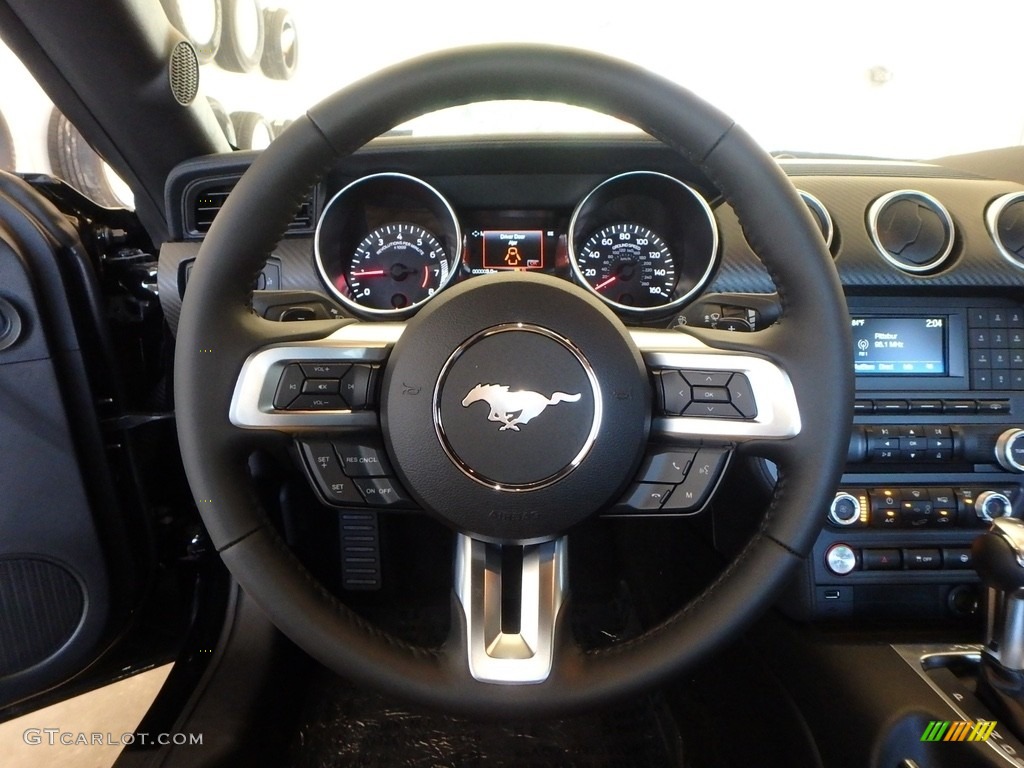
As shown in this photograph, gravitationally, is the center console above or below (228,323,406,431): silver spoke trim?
below

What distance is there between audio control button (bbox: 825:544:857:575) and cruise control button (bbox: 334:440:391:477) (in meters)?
0.71

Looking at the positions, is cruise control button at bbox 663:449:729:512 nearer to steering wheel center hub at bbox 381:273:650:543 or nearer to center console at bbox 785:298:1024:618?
steering wheel center hub at bbox 381:273:650:543

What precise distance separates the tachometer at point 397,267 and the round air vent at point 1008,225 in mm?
883

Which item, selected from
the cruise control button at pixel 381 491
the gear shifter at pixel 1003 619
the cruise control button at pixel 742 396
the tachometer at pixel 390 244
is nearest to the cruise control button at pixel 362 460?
the cruise control button at pixel 381 491

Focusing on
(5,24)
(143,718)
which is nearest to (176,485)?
(143,718)

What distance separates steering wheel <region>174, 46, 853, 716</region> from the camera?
26.4 inches

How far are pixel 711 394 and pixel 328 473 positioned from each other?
0.41 m

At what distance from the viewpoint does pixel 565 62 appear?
0.66 metres

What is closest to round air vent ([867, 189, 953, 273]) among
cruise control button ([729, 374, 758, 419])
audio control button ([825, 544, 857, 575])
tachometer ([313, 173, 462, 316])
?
audio control button ([825, 544, 857, 575])

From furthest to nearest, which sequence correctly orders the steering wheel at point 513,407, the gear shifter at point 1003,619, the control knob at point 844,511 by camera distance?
the control knob at point 844,511 → the gear shifter at point 1003,619 → the steering wheel at point 513,407

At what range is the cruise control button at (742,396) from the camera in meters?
0.71

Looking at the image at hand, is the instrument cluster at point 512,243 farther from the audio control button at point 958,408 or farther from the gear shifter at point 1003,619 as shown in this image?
the gear shifter at point 1003,619

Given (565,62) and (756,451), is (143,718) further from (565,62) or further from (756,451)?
(565,62)

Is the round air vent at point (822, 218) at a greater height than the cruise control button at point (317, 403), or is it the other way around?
the round air vent at point (822, 218)
